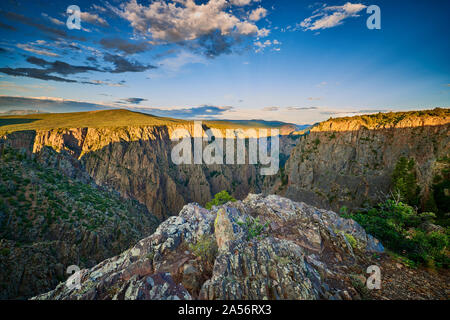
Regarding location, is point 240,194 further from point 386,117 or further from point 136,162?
point 386,117

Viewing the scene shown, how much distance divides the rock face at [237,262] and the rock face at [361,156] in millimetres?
28697

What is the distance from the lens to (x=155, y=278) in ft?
26.2

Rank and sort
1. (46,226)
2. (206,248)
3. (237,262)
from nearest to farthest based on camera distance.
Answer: (237,262)
(206,248)
(46,226)

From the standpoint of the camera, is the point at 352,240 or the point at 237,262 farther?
the point at 352,240

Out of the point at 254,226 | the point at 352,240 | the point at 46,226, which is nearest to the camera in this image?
the point at 352,240

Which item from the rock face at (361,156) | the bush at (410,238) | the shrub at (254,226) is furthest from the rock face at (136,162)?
the bush at (410,238)

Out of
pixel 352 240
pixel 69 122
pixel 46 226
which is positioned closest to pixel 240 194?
pixel 46 226

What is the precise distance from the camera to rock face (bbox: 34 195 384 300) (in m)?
7.42

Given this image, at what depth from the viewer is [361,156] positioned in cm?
4416

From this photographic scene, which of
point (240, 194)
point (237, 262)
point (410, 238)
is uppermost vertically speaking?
point (237, 262)

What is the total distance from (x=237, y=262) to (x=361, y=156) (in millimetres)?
49392

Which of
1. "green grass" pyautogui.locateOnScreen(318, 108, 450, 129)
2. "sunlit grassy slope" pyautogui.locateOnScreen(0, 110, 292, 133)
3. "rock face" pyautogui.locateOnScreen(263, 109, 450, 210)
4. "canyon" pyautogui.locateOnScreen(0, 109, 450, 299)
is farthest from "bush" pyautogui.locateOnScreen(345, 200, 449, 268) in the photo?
"sunlit grassy slope" pyautogui.locateOnScreen(0, 110, 292, 133)
